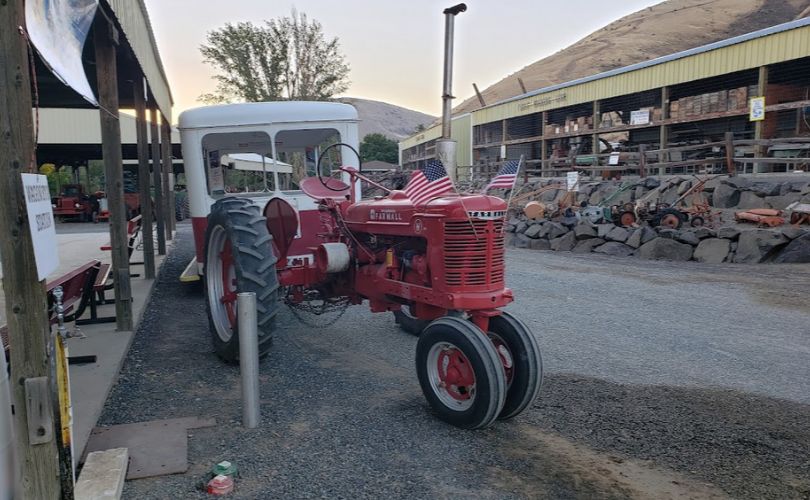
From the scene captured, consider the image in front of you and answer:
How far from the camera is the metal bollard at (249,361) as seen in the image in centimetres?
404

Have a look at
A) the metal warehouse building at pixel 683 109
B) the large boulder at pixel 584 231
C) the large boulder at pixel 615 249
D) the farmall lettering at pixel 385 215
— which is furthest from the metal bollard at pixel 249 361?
the metal warehouse building at pixel 683 109

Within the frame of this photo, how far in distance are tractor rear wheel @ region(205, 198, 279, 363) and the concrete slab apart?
5.04 feet

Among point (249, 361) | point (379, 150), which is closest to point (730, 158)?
point (249, 361)

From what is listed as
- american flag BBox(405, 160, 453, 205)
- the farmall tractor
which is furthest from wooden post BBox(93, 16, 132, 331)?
american flag BBox(405, 160, 453, 205)

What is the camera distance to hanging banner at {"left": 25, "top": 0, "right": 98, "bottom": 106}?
2.40m

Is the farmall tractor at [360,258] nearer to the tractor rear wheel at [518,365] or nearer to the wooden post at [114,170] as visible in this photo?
the tractor rear wheel at [518,365]

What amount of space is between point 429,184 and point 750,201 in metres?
12.7

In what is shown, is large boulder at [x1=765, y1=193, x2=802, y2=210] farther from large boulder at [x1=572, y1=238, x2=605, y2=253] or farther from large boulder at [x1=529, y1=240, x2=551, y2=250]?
large boulder at [x1=529, y1=240, x2=551, y2=250]

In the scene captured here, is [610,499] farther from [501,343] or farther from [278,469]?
[278,469]

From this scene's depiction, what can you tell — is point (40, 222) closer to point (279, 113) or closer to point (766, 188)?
point (279, 113)

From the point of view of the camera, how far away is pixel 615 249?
13.5 metres

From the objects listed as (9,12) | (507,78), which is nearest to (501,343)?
(9,12)

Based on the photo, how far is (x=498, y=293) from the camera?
4.17 meters

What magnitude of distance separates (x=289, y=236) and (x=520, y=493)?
307 centimetres
